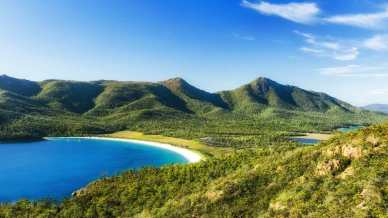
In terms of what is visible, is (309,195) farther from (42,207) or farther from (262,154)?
(42,207)

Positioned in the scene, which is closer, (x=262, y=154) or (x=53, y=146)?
(x=262, y=154)

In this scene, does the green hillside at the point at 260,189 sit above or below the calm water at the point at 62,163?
above

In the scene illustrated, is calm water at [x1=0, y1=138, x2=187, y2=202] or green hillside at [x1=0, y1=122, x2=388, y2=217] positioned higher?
green hillside at [x1=0, y1=122, x2=388, y2=217]

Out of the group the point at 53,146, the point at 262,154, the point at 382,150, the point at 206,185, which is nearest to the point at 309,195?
the point at 382,150

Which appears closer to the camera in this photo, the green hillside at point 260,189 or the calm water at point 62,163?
the green hillside at point 260,189

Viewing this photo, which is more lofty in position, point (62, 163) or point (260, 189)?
point (260, 189)

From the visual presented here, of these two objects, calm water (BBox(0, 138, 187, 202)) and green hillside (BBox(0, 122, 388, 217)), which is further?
calm water (BBox(0, 138, 187, 202))

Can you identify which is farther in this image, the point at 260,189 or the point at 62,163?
→ the point at 62,163

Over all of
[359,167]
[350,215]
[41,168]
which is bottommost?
[41,168]
